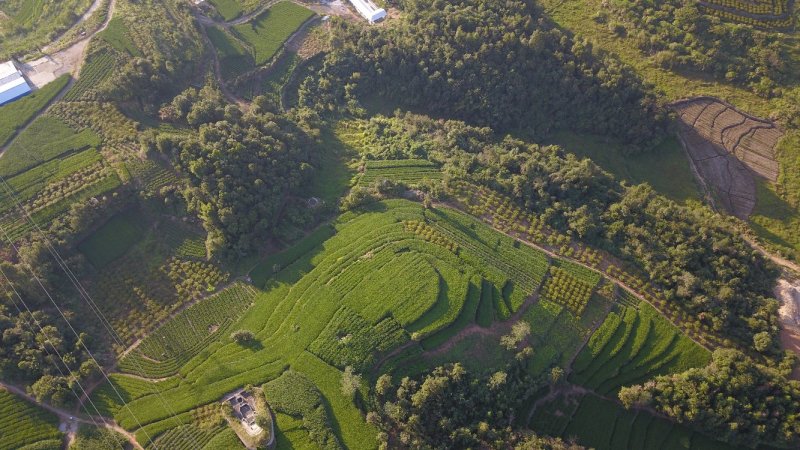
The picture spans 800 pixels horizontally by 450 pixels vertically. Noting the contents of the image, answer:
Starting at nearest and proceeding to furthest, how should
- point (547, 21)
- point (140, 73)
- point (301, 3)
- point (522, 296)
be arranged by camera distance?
point (522, 296) < point (140, 73) < point (547, 21) < point (301, 3)

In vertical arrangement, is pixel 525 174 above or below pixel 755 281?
above

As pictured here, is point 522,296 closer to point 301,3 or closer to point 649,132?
point 649,132

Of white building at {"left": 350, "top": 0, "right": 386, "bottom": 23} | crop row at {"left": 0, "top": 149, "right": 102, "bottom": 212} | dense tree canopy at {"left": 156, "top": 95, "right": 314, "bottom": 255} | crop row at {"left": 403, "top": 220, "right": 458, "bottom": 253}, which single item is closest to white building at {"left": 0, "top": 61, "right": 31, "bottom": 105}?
crop row at {"left": 0, "top": 149, "right": 102, "bottom": 212}

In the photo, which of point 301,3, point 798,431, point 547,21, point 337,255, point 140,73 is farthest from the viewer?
point 301,3

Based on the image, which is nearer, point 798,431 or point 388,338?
point 798,431

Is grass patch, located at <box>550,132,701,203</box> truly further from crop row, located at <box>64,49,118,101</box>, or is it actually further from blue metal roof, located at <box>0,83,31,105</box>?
blue metal roof, located at <box>0,83,31,105</box>

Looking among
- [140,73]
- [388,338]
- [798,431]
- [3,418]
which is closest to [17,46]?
[140,73]

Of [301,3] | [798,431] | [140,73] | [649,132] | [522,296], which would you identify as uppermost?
[301,3]
